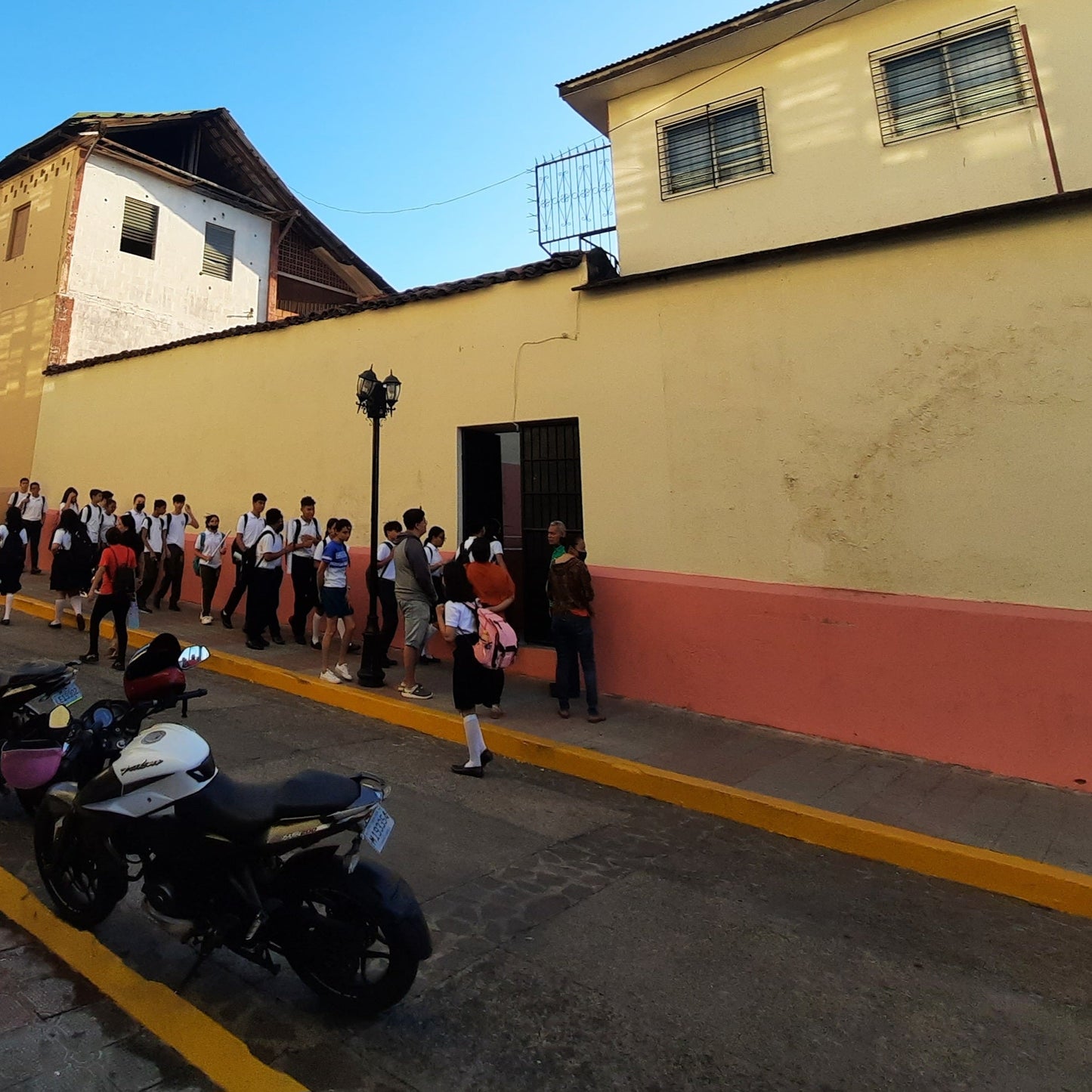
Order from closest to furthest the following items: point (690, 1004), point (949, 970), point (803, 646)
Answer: point (690, 1004) → point (949, 970) → point (803, 646)

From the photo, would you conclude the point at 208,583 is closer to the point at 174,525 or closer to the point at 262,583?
the point at 174,525

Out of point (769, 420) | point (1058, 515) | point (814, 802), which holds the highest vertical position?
point (769, 420)

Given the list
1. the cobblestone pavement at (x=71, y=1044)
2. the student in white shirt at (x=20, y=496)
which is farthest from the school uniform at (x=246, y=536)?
the cobblestone pavement at (x=71, y=1044)

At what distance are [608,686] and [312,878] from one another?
16.0 feet

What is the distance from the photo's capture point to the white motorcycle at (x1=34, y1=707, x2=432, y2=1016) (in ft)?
7.66

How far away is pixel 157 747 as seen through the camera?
99.3 inches

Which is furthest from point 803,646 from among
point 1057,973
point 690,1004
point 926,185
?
point 926,185

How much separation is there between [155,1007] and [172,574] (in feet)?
30.5

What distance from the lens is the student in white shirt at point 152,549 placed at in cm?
1003

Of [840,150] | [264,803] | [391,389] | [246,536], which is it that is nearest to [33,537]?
[246,536]

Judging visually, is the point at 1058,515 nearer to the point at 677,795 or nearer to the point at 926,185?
the point at 677,795

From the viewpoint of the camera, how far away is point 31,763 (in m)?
3.59

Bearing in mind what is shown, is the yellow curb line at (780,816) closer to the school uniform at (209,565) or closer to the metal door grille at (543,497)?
the metal door grille at (543,497)

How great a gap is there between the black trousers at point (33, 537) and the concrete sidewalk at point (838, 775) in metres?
8.38
